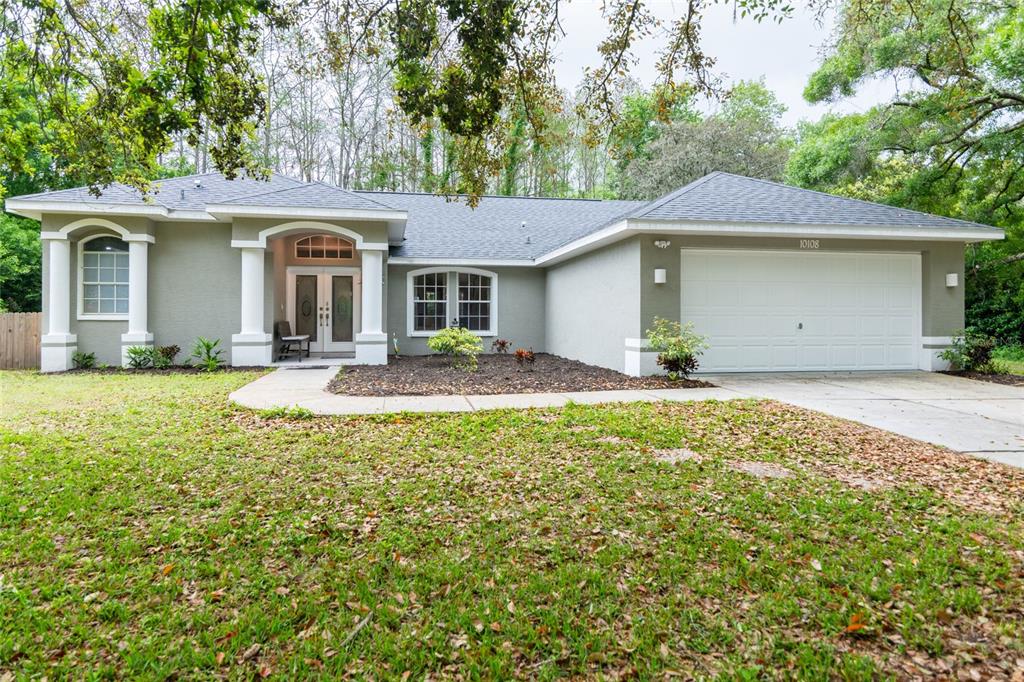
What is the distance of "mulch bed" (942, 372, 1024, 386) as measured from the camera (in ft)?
31.0

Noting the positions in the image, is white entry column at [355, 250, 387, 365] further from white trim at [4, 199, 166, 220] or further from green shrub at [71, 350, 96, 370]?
green shrub at [71, 350, 96, 370]

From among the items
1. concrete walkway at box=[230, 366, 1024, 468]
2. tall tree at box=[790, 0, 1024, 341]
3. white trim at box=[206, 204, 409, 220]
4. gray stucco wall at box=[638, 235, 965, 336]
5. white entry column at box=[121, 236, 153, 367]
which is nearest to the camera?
concrete walkway at box=[230, 366, 1024, 468]

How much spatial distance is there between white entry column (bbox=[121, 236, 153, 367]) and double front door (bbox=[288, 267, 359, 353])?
345 cm

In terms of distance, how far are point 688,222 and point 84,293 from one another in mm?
12443

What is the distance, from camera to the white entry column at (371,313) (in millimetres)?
11898

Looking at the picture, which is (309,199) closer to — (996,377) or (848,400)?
(848,400)

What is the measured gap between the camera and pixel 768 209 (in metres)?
10.5

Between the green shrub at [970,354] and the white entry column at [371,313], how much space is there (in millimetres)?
11179

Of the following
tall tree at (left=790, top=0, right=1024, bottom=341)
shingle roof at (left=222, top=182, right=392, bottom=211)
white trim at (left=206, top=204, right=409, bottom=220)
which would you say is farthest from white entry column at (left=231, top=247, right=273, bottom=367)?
tall tree at (left=790, top=0, right=1024, bottom=341)

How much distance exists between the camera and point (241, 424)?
6.34 metres

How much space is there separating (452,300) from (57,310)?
850cm

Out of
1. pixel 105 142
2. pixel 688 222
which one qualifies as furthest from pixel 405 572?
pixel 688 222

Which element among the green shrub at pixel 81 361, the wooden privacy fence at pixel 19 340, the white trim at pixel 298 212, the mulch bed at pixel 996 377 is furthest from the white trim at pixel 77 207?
the mulch bed at pixel 996 377

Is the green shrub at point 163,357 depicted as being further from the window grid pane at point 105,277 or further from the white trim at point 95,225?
the white trim at point 95,225
